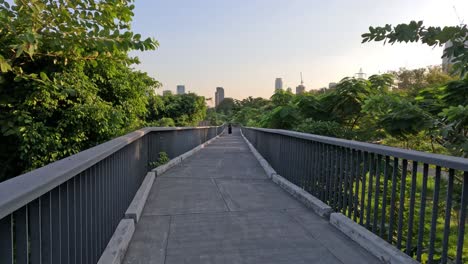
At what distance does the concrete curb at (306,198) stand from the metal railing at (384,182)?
0.35 feet

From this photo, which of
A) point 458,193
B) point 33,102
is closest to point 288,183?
point 458,193

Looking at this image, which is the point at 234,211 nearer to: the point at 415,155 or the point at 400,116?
the point at 415,155

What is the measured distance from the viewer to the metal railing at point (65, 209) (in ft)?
4.33

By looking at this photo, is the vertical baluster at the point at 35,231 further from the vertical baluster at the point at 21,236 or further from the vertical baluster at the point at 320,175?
the vertical baluster at the point at 320,175

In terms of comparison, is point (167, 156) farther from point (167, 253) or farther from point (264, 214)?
point (167, 253)

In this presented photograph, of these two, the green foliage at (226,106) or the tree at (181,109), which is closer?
the tree at (181,109)

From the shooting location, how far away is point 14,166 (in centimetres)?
502

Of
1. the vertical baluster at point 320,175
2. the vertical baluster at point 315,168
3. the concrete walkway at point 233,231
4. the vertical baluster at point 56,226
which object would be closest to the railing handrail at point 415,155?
the vertical baluster at point 320,175

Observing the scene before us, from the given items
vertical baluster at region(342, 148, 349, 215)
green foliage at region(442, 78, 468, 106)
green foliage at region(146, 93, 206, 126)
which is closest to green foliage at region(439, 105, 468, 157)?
green foliage at region(442, 78, 468, 106)

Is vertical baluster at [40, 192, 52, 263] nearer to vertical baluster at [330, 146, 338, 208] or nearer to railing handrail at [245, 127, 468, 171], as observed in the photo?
railing handrail at [245, 127, 468, 171]

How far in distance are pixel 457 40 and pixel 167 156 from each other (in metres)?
6.83

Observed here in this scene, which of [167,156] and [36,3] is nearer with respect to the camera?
[36,3]

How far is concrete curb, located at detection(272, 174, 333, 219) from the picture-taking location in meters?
4.35

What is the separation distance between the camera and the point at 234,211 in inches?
183
